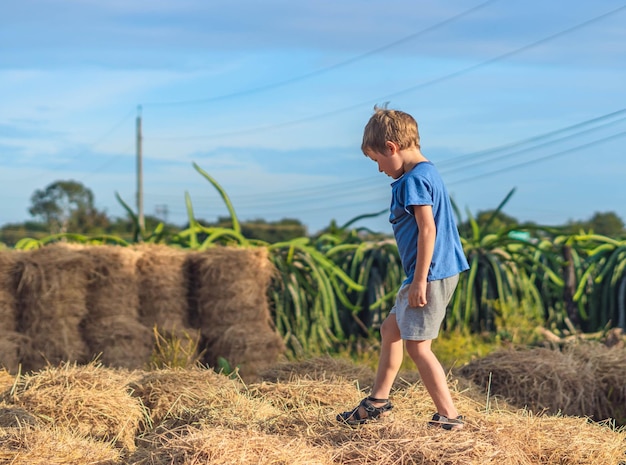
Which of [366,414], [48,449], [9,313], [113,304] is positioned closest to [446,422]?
[366,414]

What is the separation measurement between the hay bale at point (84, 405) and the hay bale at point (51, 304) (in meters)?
2.93

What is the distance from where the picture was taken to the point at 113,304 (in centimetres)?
806

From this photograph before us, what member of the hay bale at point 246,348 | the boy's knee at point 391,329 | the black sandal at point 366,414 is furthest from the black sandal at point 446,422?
the hay bale at point 246,348

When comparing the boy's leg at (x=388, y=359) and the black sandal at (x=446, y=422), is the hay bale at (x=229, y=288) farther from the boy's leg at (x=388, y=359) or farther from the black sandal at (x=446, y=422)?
the black sandal at (x=446, y=422)

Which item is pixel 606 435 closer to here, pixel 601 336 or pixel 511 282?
pixel 601 336

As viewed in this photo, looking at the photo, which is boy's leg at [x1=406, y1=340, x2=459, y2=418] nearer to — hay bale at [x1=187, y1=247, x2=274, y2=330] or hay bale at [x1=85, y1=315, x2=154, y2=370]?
hay bale at [x1=85, y1=315, x2=154, y2=370]

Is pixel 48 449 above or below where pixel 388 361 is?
below

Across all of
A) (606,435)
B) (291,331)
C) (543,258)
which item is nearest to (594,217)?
(543,258)

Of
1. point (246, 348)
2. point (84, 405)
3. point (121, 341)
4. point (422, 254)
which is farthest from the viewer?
point (246, 348)

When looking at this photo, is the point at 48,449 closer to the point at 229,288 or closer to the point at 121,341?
the point at 121,341

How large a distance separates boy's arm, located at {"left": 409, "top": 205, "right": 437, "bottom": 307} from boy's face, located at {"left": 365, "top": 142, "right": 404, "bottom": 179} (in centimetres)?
28

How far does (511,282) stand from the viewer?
31.7 ft

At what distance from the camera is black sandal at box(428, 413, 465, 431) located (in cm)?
378

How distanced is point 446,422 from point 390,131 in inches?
53.4
